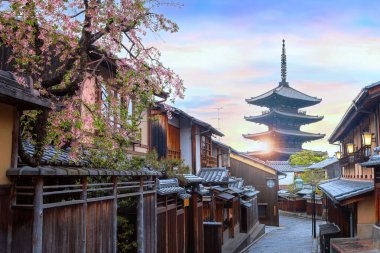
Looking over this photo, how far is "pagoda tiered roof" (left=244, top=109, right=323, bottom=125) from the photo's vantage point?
75688 millimetres

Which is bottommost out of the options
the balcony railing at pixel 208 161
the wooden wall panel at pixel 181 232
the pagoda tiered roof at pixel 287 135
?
the wooden wall panel at pixel 181 232

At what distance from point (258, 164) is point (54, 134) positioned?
41.3 m

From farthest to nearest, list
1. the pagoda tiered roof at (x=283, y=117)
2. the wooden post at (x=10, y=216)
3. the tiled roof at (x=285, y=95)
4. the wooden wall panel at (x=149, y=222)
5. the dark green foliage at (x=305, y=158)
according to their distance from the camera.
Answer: the pagoda tiered roof at (x=283, y=117), the tiled roof at (x=285, y=95), the dark green foliage at (x=305, y=158), the wooden wall panel at (x=149, y=222), the wooden post at (x=10, y=216)

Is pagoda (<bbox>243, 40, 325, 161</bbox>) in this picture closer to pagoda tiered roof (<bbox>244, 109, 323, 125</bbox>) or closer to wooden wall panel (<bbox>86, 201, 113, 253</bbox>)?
pagoda tiered roof (<bbox>244, 109, 323, 125</bbox>)

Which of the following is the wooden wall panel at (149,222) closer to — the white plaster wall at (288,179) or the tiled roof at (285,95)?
the white plaster wall at (288,179)

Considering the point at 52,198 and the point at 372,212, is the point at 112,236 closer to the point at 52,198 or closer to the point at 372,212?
the point at 52,198

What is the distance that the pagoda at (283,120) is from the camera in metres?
75.9

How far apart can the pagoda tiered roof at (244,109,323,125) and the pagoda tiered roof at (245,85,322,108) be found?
175 centimetres

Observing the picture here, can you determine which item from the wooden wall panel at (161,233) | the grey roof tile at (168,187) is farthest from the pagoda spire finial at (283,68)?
the wooden wall panel at (161,233)

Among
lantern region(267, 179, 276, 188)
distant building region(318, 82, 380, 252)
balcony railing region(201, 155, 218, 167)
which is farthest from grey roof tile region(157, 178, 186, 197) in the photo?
lantern region(267, 179, 276, 188)

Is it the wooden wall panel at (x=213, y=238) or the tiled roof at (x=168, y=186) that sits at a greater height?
the tiled roof at (x=168, y=186)

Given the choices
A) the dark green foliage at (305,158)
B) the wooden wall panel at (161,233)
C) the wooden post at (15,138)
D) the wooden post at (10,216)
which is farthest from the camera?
the dark green foliage at (305,158)

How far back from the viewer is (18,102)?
7.42 meters

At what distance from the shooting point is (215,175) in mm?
29094
